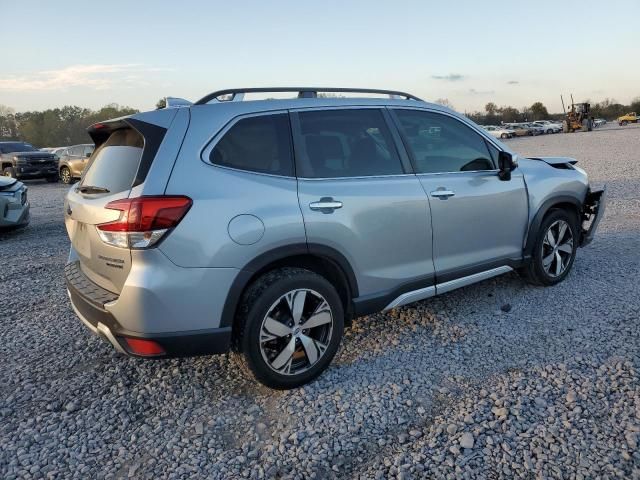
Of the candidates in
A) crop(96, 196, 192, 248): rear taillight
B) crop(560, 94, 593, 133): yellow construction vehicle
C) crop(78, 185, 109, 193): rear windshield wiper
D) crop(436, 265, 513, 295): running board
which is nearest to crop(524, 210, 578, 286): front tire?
crop(436, 265, 513, 295): running board

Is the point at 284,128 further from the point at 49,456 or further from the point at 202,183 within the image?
the point at 49,456

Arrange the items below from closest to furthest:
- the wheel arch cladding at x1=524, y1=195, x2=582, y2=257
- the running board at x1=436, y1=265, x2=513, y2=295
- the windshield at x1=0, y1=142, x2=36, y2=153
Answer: the running board at x1=436, y1=265, x2=513, y2=295, the wheel arch cladding at x1=524, y1=195, x2=582, y2=257, the windshield at x1=0, y1=142, x2=36, y2=153

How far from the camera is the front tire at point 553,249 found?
4.39m

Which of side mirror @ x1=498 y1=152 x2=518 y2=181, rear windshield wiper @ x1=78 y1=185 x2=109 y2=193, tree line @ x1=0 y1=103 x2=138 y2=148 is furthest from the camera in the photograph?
tree line @ x1=0 y1=103 x2=138 y2=148

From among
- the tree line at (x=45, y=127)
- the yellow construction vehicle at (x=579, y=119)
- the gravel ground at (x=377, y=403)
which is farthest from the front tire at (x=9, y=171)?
the yellow construction vehicle at (x=579, y=119)

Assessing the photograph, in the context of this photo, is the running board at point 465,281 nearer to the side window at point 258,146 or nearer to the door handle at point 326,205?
the door handle at point 326,205

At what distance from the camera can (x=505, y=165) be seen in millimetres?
4000

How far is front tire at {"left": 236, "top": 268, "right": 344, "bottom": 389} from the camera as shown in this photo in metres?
2.79

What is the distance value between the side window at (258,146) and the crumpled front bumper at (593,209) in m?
3.40

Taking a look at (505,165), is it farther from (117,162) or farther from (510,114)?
(510,114)

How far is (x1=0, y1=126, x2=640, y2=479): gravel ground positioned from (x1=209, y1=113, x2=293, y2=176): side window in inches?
54.7

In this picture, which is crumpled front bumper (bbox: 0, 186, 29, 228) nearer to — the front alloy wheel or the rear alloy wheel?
the front alloy wheel

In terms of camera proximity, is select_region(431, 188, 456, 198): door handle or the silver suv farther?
select_region(431, 188, 456, 198): door handle

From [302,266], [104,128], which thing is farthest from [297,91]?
[104,128]
